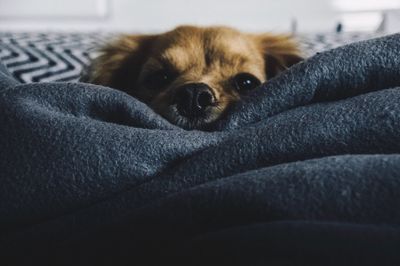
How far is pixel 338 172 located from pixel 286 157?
11cm

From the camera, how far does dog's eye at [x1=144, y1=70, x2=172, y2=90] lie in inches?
52.7

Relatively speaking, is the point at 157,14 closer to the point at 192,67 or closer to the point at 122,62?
the point at 122,62

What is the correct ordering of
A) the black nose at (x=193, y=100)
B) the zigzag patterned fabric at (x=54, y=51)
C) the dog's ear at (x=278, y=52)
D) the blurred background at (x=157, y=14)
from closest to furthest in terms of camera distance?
the black nose at (x=193, y=100) < the zigzag patterned fabric at (x=54, y=51) < the dog's ear at (x=278, y=52) < the blurred background at (x=157, y=14)

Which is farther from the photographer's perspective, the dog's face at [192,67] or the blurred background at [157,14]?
the blurred background at [157,14]

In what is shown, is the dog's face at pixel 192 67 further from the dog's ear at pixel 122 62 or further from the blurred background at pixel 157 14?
the blurred background at pixel 157 14

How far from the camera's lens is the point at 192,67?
1.32 meters

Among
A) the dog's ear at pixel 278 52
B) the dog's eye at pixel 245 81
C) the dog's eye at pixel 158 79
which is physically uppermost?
the dog's ear at pixel 278 52

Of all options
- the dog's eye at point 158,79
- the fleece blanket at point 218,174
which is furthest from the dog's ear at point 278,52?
the fleece blanket at point 218,174

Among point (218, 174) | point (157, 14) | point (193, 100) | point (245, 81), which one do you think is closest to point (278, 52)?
point (245, 81)

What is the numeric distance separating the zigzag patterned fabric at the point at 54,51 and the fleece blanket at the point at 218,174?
0.46 m

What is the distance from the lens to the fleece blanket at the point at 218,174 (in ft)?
1.31

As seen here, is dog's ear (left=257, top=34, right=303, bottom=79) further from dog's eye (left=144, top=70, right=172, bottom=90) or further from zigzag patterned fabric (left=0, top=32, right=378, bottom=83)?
dog's eye (left=144, top=70, right=172, bottom=90)

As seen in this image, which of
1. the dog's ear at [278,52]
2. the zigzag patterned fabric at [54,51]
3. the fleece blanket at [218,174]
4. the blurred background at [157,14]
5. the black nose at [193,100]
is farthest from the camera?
the blurred background at [157,14]

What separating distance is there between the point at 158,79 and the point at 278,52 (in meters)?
0.43
